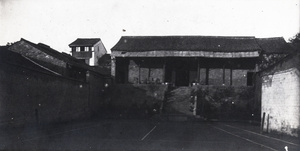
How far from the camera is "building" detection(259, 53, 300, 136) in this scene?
12.6m

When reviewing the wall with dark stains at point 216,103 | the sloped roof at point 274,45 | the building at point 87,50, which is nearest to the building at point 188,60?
the sloped roof at point 274,45

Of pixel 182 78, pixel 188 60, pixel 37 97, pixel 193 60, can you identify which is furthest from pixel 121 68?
pixel 37 97

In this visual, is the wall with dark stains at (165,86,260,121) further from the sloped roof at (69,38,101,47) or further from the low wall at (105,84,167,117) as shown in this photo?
the sloped roof at (69,38,101,47)

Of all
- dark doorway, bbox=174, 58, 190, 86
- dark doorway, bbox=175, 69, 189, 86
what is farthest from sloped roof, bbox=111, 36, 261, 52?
dark doorway, bbox=175, 69, 189, 86

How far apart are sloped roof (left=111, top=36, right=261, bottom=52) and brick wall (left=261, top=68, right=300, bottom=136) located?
16.4m

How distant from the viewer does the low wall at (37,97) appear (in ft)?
46.4

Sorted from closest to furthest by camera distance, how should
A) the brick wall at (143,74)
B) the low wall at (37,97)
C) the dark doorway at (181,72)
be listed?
the low wall at (37,97) < the brick wall at (143,74) < the dark doorway at (181,72)

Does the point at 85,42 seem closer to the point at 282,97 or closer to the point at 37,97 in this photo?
the point at 37,97

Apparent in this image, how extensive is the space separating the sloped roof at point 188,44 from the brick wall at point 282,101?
16.4 metres

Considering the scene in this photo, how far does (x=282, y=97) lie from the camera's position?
14.1 meters

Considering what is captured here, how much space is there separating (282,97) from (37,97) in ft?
42.7

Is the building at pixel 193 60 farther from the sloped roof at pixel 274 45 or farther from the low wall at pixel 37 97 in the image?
the low wall at pixel 37 97

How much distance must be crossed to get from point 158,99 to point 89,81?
22.2 feet

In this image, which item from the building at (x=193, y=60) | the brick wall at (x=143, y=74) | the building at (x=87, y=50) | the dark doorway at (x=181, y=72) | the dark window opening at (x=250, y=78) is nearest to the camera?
the building at (x=193, y=60)
